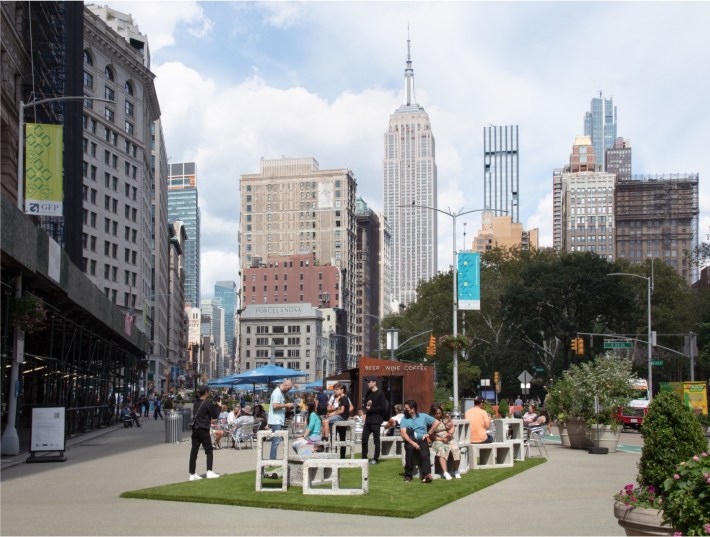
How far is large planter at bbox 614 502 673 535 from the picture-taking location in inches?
332

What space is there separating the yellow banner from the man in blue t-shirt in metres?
13.5

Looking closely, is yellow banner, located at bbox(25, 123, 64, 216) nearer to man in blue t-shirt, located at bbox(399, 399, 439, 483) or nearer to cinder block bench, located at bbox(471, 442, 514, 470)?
man in blue t-shirt, located at bbox(399, 399, 439, 483)

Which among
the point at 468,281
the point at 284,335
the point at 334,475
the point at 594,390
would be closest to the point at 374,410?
the point at 334,475

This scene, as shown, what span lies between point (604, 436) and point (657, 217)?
165074 mm

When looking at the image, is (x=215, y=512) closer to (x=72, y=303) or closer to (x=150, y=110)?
(x=72, y=303)

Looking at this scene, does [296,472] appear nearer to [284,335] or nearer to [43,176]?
[43,176]

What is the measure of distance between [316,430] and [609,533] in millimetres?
8306

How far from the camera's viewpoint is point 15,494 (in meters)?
15.2

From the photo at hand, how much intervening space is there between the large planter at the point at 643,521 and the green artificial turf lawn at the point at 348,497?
4.22m

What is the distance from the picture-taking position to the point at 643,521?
8609 millimetres

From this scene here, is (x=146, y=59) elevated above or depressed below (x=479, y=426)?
above

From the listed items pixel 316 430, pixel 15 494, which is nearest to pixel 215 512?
pixel 15 494

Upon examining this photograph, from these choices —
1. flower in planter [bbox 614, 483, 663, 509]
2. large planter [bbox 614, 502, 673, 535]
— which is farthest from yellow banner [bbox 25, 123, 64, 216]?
large planter [bbox 614, 502, 673, 535]

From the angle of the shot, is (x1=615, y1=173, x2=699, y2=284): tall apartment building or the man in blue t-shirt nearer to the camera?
the man in blue t-shirt
